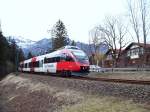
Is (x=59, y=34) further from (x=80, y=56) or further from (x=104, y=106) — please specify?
(x=104, y=106)

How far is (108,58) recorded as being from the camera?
10625 centimetres

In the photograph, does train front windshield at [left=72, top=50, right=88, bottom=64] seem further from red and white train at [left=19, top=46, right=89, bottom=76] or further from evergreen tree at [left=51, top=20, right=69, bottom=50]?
evergreen tree at [left=51, top=20, right=69, bottom=50]

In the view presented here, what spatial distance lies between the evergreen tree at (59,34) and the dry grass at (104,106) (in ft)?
241

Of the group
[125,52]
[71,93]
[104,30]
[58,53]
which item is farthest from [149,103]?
[125,52]

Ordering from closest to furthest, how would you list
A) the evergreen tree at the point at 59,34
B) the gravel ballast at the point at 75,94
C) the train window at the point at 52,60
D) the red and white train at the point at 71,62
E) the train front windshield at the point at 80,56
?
the gravel ballast at the point at 75,94
the red and white train at the point at 71,62
the train front windshield at the point at 80,56
the train window at the point at 52,60
the evergreen tree at the point at 59,34

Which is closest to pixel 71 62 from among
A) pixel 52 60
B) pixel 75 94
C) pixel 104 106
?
pixel 52 60

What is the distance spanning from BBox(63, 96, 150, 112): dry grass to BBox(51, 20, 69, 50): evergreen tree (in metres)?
73.4

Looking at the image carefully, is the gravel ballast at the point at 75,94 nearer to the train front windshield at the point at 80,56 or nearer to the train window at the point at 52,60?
the train front windshield at the point at 80,56

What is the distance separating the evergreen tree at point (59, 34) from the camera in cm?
9151

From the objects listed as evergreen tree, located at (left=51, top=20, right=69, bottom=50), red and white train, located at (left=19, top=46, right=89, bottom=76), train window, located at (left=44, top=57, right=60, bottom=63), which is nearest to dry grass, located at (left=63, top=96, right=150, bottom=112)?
Result: red and white train, located at (left=19, top=46, right=89, bottom=76)

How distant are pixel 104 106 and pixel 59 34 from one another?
8017cm

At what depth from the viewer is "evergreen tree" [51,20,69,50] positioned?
91512 millimetres

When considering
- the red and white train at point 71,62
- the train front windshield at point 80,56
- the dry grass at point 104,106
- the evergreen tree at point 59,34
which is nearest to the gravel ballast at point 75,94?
the dry grass at point 104,106

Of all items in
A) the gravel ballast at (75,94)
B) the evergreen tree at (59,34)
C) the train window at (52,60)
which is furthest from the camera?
the evergreen tree at (59,34)
